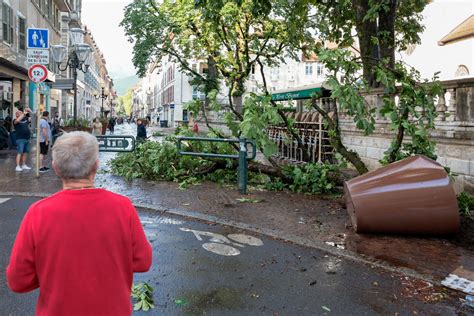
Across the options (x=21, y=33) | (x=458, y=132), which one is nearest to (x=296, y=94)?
(x=458, y=132)

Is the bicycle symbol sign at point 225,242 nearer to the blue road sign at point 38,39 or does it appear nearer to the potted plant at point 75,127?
the blue road sign at point 38,39

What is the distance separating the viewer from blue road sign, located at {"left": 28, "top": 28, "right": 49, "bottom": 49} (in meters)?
11.2

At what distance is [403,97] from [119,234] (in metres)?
6.42

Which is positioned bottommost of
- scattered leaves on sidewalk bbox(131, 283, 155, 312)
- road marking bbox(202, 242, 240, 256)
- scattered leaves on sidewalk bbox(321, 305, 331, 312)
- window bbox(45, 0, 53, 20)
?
scattered leaves on sidewalk bbox(321, 305, 331, 312)

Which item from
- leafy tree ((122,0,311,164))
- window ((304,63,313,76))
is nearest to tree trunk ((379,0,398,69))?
leafy tree ((122,0,311,164))

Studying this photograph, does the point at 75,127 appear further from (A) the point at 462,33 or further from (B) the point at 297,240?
(A) the point at 462,33

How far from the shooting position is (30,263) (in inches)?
78.5

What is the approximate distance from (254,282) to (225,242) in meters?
1.45

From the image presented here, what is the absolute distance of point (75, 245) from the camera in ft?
6.59

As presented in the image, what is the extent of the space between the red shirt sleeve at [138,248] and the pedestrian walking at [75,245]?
0.03m

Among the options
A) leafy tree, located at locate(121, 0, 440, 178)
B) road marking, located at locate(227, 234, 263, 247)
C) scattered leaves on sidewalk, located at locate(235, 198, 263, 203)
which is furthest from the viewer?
scattered leaves on sidewalk, located at locate(235, 198, 263, 203)

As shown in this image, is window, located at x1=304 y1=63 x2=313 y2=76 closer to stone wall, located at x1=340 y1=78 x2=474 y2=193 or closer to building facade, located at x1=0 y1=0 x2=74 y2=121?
building facade, located at x1=0 y1=0 x2=74 y2=121

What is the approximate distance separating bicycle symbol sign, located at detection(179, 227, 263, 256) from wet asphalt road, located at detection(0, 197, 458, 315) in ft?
0.04

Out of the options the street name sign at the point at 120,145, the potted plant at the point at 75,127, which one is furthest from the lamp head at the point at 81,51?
the street name sign at the point at 120,145
